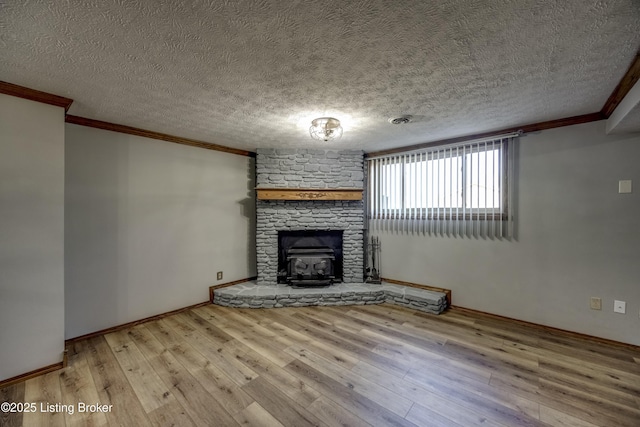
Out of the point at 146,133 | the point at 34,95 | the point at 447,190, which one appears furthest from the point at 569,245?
the point at 34,95

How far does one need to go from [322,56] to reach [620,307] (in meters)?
3.52

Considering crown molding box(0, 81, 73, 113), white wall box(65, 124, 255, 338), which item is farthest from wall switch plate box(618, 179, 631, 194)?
crown molding box(0, 81, 73, 113)

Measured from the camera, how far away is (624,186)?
2.34m

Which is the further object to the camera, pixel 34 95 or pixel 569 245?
pixel 569 245

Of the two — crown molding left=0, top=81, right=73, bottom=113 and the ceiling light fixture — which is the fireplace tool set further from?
crown molding left=0, top=81, right=73, bottom=113

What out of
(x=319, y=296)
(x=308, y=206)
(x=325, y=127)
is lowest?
(x=319, y=296)

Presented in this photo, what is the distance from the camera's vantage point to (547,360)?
214 centimetres

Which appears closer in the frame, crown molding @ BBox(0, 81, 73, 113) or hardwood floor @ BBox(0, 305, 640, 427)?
hardwood floor @ BBox(0, 305, 640, 427)

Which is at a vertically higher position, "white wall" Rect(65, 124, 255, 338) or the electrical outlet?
"white wall" Rect(65, 124, 255, 338)

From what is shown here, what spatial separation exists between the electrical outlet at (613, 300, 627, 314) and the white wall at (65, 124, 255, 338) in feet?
14.5

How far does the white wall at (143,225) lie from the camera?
2549 mm

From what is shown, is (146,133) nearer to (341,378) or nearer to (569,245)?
(341,378)

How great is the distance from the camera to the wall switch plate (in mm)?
2322

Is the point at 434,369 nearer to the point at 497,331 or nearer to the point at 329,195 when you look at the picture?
the point at 497,331
